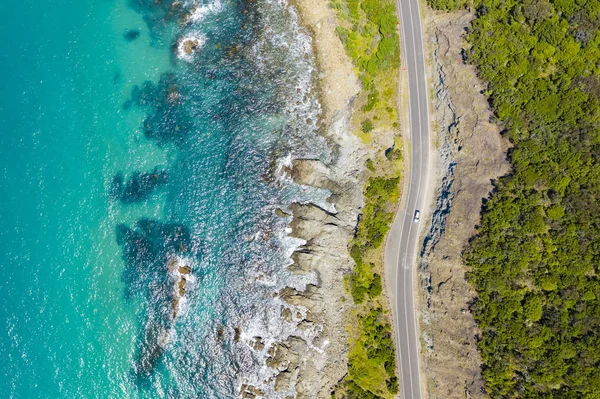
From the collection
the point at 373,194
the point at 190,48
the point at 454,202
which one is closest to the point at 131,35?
the point at 190,48

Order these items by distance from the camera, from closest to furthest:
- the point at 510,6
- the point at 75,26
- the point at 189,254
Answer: the point at 510,6, the point at 189,254, the point at 75,26

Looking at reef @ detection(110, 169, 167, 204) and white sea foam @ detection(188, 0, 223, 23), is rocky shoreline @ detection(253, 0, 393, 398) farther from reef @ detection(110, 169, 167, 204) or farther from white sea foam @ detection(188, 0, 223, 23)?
reef @ detection(110, 169, 167, 204)

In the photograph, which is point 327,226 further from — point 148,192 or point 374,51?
point 148,192

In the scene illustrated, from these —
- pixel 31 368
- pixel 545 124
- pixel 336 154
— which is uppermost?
pixel 545 124

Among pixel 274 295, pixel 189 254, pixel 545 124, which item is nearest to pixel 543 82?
pixel 545 124

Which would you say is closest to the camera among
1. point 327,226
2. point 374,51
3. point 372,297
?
point 372,297

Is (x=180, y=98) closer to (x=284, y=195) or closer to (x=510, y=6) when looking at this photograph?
(x=284, y=195)
